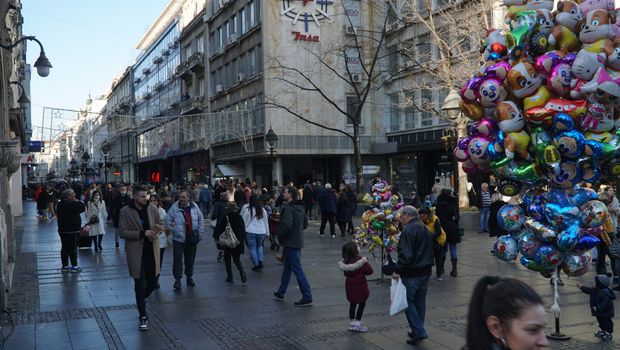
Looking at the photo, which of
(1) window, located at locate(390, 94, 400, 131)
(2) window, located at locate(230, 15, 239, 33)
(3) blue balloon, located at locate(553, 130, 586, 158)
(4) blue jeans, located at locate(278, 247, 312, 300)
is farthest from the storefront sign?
(3) blue balloon, located at locate(553, 130, 586, 158)

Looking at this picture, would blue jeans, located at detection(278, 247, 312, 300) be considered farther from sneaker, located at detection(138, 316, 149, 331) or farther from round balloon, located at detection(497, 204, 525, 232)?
round balloon, located at detection(497, 204, 525, 232)

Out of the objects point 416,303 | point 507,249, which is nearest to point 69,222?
point 416,303

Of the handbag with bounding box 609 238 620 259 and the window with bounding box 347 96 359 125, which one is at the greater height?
the window with bounding box 347 96 359 125

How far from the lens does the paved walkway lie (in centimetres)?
789

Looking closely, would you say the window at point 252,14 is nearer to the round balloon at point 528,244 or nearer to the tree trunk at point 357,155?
the tree trunk at point 357,155

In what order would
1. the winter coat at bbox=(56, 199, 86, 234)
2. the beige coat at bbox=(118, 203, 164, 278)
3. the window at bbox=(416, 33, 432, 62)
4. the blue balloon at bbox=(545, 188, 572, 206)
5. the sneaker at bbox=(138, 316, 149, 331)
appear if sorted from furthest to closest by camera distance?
the window at bbox=(416, 33, 432, 62), the winter coat at bbox=(56, 199, 86, 234), the beige coat at bbox=(118, 203, 164, 278), the sneaker at bbox=(138, 316, 149, 331), the blue balloon at bbox=(545, 188, 572, 206)

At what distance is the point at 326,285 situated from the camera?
11.8m

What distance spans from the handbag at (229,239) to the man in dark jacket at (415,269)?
15.9 ft

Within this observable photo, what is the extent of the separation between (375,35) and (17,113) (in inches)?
905

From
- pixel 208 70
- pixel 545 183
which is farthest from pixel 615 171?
pixel 208 70

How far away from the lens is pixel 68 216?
13.8 meters

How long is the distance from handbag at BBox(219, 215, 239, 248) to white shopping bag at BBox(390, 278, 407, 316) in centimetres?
502

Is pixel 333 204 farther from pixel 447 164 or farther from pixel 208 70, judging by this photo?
pixel 208 70

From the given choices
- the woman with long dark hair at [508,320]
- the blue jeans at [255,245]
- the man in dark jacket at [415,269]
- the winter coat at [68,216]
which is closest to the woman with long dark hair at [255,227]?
the blue jeans at [255,245]
